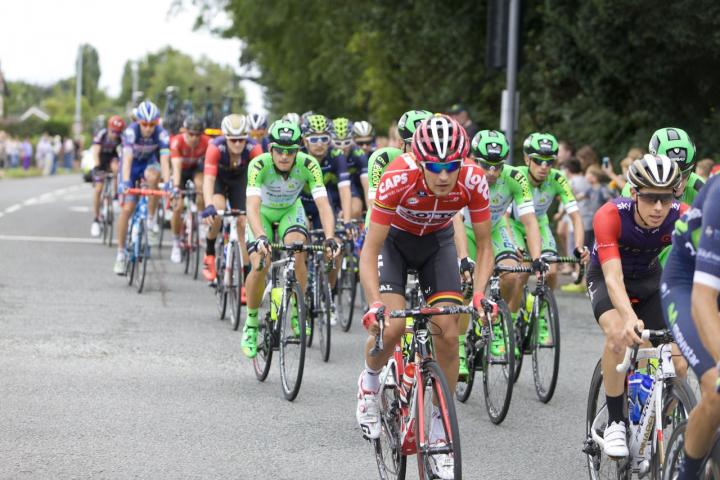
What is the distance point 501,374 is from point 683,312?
153 inches

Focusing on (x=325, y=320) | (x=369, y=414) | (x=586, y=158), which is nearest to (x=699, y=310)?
(x=369, y=414)

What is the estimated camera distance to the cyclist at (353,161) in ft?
45.9

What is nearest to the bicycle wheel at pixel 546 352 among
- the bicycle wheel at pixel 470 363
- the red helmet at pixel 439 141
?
the bicycle wheel at pixel 470 363

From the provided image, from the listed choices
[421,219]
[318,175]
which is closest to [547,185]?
[318,175]

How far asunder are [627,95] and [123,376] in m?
12.6

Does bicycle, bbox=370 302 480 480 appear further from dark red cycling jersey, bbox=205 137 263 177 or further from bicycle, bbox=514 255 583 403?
dark red cycling jersey, bbox=205 137 263 177

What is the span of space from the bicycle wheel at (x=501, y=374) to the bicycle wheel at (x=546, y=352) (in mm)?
429

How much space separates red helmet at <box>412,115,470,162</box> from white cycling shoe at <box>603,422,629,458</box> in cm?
148

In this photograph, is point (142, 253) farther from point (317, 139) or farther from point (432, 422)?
point (432, 422)

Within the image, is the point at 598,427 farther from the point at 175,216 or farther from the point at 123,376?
the point at 175,216

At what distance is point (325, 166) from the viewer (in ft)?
44.4

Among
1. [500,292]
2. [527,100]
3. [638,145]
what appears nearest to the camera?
[500,292]

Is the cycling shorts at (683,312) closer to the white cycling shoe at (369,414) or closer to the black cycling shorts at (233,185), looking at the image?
the white cycling shoe at (369,414)

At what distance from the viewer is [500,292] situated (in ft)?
32.8
